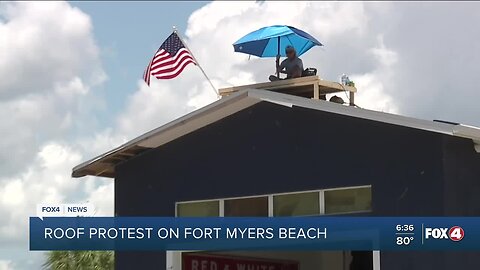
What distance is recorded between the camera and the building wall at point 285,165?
13.1m

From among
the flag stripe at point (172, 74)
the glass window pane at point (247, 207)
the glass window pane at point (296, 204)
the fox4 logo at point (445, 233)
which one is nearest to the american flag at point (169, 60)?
the flag stripe at point (172, 74)

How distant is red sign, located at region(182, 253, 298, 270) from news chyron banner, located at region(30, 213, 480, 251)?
0.47 m

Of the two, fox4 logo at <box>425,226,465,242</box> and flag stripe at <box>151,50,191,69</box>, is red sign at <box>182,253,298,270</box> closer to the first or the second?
flag stripe at <box>151,50,191,69</box>

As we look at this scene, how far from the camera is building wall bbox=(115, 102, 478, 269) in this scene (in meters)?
13.1

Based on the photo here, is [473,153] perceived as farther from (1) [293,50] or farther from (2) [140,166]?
(2) [140,166]

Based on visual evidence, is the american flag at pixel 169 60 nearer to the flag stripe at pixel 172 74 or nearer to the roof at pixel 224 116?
the flag stripe at pixel 172 74

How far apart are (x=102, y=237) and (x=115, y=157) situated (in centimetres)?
168

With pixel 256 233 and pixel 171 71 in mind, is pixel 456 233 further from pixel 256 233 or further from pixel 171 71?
pixel 171 71

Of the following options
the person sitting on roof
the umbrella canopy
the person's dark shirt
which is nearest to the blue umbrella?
the umbrella canopy

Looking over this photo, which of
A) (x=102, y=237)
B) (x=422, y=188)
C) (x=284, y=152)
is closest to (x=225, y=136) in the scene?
(x=284, y=152)

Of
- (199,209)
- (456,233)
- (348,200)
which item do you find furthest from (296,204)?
(456,233)

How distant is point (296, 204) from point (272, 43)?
12.2 ft

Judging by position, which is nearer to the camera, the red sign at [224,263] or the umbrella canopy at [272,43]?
the red sign at [224,263]

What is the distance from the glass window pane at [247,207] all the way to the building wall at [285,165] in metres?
0.14
